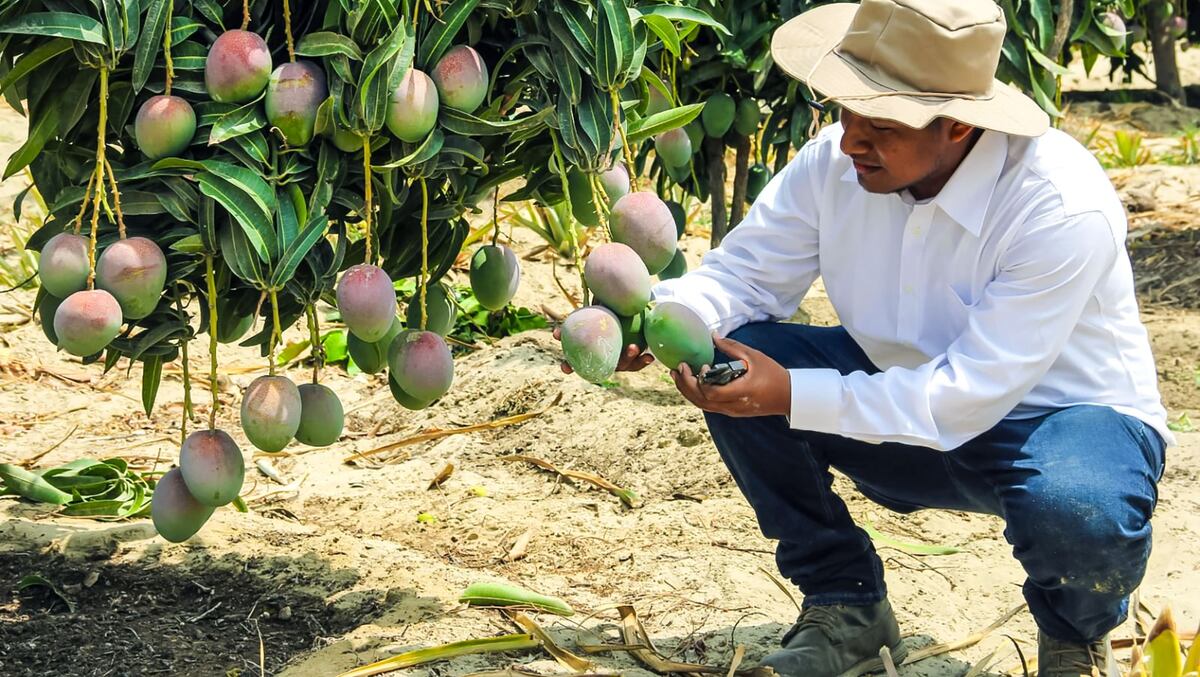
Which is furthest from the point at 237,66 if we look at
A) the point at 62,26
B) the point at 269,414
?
the point at 269,414

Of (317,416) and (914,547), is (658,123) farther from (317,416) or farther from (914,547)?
(914,547)

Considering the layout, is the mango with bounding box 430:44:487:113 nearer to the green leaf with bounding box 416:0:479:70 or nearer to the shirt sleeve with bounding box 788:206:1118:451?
the green leaf with bounding box 416:0:479:70

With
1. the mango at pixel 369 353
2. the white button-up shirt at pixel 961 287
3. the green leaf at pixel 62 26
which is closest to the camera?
the green leaf at pixel 62 26

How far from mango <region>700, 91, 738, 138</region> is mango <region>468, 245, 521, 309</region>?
A: 1292 millimetres

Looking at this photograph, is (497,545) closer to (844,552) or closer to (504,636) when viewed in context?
(504,636)

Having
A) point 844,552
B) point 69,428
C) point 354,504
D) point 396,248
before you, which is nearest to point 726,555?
point 844,552

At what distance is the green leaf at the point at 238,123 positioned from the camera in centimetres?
153

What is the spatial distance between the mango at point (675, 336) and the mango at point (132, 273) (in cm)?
61

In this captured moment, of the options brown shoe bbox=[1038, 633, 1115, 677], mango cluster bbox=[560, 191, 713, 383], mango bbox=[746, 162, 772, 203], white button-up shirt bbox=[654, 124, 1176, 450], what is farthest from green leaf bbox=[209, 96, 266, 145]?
mango bbox=[746, 162, 772, 203]

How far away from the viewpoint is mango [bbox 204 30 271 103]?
1.52 metres

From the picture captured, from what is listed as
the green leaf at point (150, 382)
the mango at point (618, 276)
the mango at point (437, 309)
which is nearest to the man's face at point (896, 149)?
the mango at point (618, 276)

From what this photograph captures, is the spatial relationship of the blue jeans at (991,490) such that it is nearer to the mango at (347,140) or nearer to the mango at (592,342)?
the mango at (592,342)

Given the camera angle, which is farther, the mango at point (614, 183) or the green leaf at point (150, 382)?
the green leaf at point (150, 382)

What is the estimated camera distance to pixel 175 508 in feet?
5.82
